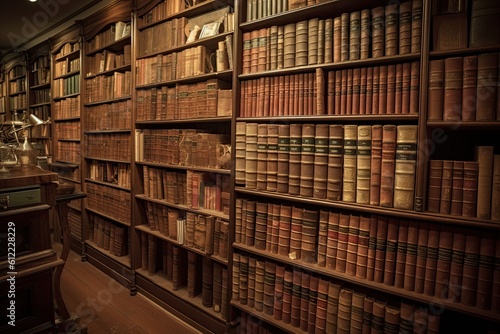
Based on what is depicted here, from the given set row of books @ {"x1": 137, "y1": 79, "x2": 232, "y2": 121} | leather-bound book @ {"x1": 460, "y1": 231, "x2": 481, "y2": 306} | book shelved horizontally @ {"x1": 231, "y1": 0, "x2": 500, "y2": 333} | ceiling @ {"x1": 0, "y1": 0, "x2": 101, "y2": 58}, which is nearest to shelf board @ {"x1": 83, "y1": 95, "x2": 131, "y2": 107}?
row of books @ {"x1": 137, "y1": 79, "x2": 232, "y2": 121}

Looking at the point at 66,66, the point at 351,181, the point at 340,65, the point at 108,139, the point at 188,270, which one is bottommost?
the point at 188,270

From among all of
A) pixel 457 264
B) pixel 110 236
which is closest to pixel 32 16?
pixel 110 236

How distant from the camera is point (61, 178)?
11.8 feet

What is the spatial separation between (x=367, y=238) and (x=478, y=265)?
41 cm

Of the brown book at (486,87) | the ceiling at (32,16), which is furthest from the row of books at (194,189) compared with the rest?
the ceiling at (32,16)

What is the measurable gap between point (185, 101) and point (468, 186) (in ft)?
5.64

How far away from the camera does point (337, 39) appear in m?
1.37

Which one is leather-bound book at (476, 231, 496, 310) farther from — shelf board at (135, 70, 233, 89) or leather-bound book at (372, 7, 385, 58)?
shelf board at (135, 70, 233, 89)

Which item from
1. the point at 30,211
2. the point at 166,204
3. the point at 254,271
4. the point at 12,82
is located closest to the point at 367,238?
the point at 254,271

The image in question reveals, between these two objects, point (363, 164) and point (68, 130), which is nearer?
point (363, 164)

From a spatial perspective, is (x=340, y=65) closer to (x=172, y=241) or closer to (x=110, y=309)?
(x=172, y=241)

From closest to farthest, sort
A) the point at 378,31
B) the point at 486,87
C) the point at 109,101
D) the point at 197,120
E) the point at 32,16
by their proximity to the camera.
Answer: the point at 486,87 < the point at 378,31 < the point at 197,120 < the point at 109,101 < the point at 32,16

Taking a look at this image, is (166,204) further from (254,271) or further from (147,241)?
(254,271)

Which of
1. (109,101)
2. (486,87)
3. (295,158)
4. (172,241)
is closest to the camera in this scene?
(486,87)
